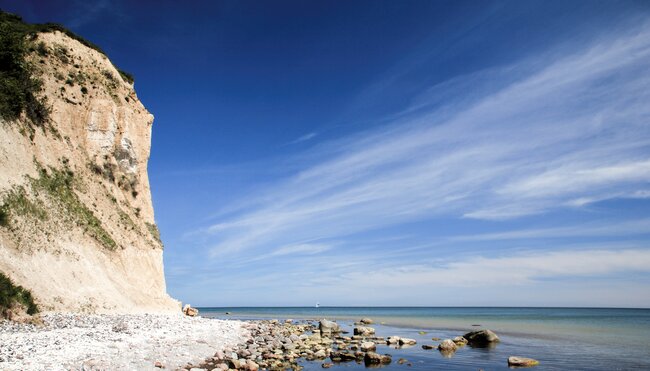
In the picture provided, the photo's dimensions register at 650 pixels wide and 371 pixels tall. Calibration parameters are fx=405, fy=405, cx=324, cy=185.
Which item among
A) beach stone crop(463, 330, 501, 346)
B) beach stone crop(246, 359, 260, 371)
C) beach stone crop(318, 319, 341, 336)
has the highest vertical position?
beach stone crop(246, 359, 260, 371)

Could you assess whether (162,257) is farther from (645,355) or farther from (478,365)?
(645,355)

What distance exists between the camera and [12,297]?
771 inches

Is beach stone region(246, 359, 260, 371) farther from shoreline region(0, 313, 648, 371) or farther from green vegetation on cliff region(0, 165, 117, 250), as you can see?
green vegetation on cliff region(0, 165, 117, 250)

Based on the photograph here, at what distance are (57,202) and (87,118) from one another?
12754mm

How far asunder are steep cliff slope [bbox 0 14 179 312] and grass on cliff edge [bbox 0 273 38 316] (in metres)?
1.33

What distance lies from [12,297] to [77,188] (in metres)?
17.2

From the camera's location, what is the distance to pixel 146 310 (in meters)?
32.4

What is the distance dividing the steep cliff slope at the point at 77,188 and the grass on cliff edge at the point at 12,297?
4.36 ft

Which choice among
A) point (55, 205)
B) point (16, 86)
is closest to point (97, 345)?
point (55, 205)

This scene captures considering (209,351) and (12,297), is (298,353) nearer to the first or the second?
(209,351)

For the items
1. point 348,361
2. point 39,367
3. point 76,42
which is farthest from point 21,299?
point 76,42

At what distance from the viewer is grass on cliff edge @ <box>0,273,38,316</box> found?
18.9 m

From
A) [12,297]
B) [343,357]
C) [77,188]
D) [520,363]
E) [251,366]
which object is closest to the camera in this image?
[251,366]

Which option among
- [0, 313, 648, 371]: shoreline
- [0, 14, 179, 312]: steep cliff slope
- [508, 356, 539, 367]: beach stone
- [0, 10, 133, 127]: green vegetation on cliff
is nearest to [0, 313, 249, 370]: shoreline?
[0, 313, 648, 371]: shoreline
